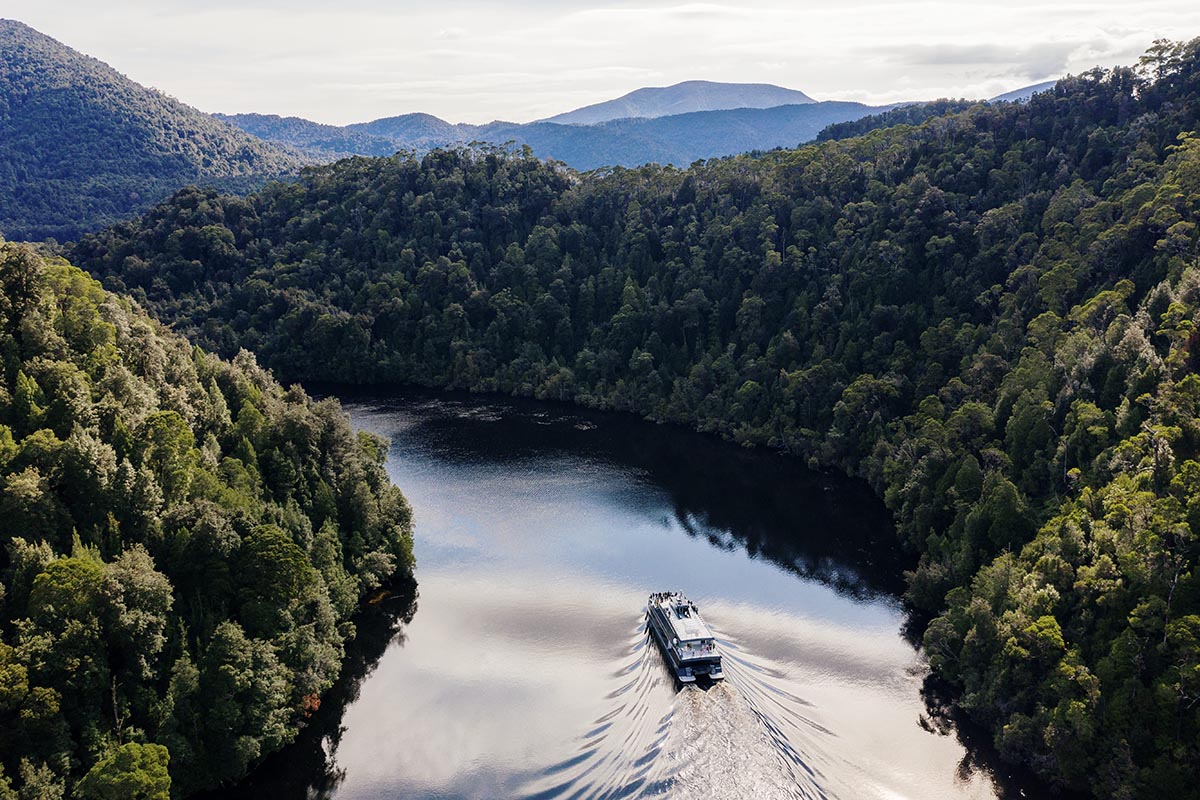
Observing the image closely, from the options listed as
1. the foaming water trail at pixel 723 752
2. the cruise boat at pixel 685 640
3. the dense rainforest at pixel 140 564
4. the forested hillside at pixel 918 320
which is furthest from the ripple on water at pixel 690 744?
the dense rainforest at pixel 140 564

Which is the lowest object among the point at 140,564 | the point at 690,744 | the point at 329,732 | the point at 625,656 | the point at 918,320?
the point at 329,732

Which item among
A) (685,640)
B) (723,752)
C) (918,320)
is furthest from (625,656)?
(918,320)

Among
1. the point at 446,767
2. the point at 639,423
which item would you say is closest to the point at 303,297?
the point at 639,423

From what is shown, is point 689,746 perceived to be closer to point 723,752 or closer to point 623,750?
point 723,752

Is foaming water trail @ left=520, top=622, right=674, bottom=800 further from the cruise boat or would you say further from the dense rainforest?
the dense rainforest

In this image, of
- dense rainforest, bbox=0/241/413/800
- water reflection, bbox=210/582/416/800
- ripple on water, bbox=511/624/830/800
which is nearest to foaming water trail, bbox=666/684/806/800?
ripple on water, bbox=511/624/830/800

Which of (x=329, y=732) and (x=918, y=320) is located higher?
(x=918, y=320)

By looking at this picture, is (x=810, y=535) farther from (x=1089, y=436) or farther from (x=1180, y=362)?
(x=1180, y=362)
